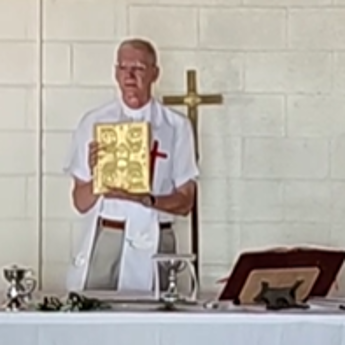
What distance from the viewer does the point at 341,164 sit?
3129 millimetres

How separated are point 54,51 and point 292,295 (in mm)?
1218

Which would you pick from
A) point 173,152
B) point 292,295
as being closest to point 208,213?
point 173,152

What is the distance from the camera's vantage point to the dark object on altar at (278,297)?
222cm

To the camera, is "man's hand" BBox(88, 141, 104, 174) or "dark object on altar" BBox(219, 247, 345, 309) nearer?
"dark object on altar" BBox(219, 247, 345, 309)

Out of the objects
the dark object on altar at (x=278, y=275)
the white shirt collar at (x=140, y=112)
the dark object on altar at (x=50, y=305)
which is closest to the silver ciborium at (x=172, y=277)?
the dark object on altar at (x=278, y=275)

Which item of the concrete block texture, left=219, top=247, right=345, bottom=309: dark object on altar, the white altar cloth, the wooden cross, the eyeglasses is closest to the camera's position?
the white altar cloth

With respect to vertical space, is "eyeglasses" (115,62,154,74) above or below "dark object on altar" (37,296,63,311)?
above

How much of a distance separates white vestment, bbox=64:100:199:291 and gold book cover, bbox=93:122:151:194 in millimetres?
98

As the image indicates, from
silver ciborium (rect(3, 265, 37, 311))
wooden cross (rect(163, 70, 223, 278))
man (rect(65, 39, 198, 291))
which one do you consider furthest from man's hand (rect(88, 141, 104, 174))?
silver ciborium (rect(3, 265, 37, 311))

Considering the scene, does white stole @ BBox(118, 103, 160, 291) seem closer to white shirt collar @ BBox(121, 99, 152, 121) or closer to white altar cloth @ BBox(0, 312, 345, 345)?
white shirt collar @ BBox(121, 99, 152, 121)

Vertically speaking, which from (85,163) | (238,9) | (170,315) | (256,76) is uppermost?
(238,9)

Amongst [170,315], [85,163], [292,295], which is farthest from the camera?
[85,163]

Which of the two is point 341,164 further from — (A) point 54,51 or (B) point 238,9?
(A) point 54,51

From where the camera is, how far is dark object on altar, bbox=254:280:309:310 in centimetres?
222
